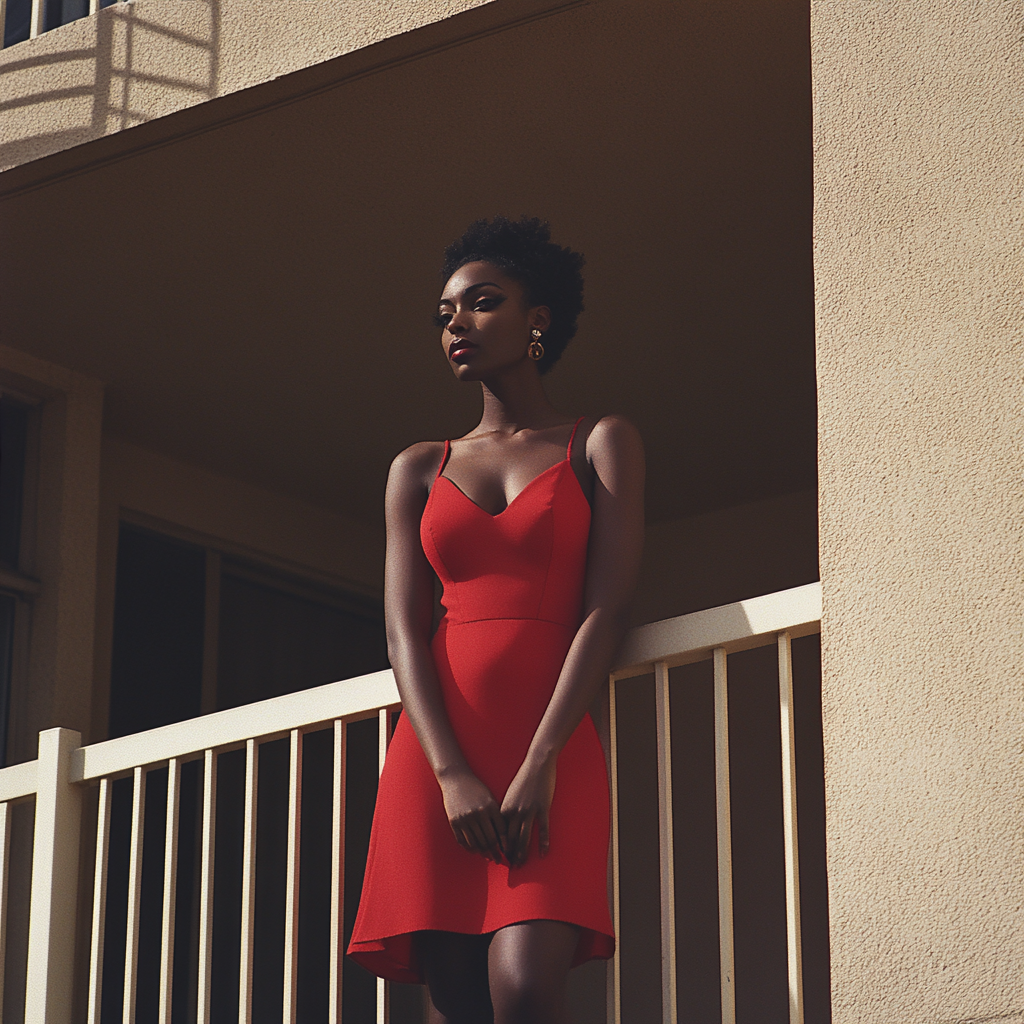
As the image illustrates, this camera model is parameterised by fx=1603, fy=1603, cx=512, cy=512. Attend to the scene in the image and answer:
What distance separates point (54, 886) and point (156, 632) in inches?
102

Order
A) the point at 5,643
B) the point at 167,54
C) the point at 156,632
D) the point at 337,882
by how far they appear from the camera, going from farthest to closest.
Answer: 1. the point at 156,632
2. the point at 5,643
3. the point at 167,54
4. the point at 337,882

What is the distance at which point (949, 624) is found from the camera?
2.64m

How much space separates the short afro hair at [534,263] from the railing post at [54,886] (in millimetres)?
1581

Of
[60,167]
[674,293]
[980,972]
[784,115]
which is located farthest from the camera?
[674,293]

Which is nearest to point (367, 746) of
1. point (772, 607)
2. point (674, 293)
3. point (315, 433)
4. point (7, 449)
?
point (315, 433)

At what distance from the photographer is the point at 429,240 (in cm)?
496

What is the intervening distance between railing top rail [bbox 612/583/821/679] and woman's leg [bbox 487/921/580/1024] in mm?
542

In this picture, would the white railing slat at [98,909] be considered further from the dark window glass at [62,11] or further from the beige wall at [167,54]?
the dark window glass at [62,11]

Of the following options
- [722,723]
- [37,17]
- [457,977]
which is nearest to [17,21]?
[37,17]

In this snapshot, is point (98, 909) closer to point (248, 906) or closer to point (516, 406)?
point (248, 906)

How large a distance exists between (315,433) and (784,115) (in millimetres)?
2648

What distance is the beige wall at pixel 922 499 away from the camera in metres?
2.52

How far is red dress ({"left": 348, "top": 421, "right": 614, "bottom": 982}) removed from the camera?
2693 mm

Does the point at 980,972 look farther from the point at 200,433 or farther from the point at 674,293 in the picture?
the point at 200,433
